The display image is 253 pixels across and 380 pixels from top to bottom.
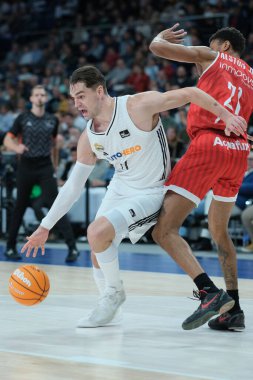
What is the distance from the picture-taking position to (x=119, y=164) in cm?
563

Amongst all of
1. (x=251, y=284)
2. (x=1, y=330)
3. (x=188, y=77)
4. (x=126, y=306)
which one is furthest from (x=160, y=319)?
(x=188, y=77)

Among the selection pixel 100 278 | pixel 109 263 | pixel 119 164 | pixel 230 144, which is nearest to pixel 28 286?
pixel 100 278

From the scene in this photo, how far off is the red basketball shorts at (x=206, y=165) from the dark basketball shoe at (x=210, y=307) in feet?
2.04

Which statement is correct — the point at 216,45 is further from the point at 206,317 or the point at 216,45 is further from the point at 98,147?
the point at 206,317

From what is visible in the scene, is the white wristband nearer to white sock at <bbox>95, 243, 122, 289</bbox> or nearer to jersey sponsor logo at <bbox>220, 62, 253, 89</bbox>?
white sock at <bbox>95, 243, 122, 289</bbox>

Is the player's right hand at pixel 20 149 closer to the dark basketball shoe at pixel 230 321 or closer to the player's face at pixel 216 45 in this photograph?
the player's face at pixel 216 45

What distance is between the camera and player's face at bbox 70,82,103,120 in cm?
552

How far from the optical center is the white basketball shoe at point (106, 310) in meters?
5.54

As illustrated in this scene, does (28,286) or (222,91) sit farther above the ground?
(222,91)

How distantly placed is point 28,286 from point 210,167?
1.43 m

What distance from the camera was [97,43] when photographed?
66.2ft

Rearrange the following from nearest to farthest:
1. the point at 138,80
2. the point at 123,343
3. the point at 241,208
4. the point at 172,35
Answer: the point at 123,343, the point at 172,35, the point at 241,208, the point at 138,80

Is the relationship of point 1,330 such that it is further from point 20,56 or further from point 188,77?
point 20,56

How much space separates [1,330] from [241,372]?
187 cm
